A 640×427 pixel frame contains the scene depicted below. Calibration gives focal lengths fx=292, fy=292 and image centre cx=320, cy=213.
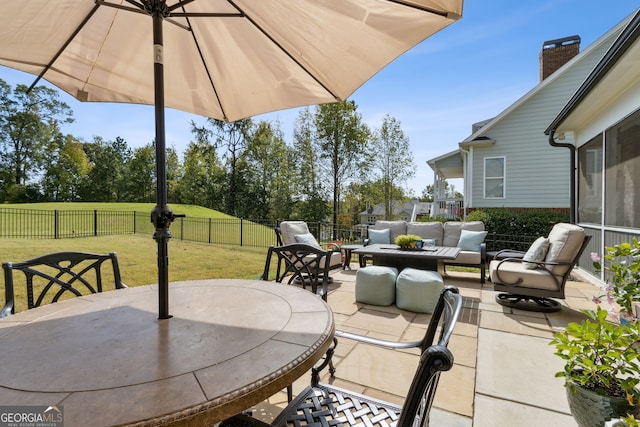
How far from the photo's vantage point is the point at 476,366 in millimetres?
2486

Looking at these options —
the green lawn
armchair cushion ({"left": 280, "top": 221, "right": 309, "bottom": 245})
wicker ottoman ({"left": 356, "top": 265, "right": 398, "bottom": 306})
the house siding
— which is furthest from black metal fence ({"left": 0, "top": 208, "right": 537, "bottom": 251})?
wicker ottoman ({"left": 356, "top": 265, "right": 398, "bottom": 306})

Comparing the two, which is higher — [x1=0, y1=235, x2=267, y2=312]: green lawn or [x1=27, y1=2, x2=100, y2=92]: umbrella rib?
[x1=27, y1=2, x2=100, y2=92]: umbrella rib

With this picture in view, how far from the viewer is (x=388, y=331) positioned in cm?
320

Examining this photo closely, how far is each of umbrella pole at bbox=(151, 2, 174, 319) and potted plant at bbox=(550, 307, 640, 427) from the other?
2024mm

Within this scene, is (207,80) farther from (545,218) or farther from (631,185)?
(545,218)

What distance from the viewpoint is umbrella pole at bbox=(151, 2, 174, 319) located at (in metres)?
1.23

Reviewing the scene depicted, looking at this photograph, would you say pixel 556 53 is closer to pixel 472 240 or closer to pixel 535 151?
pixel 535 151

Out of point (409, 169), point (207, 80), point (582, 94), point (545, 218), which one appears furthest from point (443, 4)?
point (409, 169)

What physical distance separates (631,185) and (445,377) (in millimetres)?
4404

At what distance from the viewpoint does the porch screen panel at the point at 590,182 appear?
5.45 metres

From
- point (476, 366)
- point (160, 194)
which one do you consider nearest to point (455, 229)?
point (476, 366)

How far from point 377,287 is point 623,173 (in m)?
4.26

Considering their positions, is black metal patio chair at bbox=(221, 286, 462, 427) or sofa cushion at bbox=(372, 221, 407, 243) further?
sofa cushion at bbox=(372, 221, 407, 243)

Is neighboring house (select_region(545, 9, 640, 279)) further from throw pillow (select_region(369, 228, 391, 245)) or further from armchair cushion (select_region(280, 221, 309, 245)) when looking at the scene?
armchair cushion (select_region(280, 221, 309, 245))
